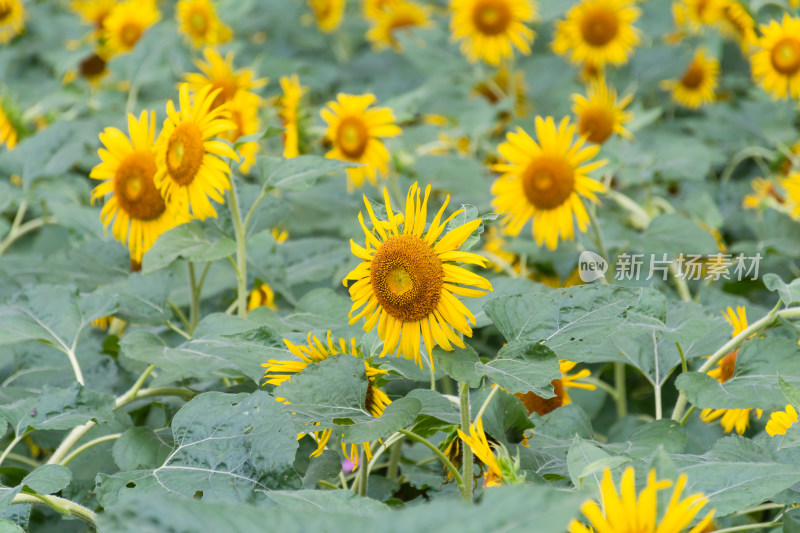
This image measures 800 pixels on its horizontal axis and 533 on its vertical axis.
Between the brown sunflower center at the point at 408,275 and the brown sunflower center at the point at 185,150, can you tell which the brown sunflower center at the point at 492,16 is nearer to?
the brown sunflower center at the point at 185,150

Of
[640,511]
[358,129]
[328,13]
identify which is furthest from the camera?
[328,13]

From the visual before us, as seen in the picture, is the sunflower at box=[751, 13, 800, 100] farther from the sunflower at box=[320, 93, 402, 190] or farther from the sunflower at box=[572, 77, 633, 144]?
the sunflower at box=[320, 93, 402, 190]

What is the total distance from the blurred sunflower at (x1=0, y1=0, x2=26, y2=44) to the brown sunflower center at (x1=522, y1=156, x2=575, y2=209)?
2315 millimetres

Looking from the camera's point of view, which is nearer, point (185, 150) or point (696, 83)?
point (185, 150)

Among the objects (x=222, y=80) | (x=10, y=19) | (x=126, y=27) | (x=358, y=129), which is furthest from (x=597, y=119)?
(x=10, y=19)

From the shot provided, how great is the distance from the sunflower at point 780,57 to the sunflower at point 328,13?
1556mm

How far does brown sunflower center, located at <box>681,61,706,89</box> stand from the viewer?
2488 mm

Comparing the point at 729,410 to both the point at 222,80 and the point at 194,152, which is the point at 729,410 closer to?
the point at 194,152

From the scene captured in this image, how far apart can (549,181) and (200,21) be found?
1608 mm

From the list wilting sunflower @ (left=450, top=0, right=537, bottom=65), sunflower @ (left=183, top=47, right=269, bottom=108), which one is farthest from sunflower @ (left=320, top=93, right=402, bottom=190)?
wilting sunflower @ (left=450, top=0, right=537, bottom=65)

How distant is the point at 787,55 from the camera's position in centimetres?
197

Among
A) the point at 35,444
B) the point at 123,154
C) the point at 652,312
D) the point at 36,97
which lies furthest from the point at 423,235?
the point at 36,97

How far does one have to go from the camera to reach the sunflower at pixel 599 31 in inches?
91.6

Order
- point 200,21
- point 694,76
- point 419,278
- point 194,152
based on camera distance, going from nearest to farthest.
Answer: point 419,278 → point 194,152 → point 694,76 → point 200,21
